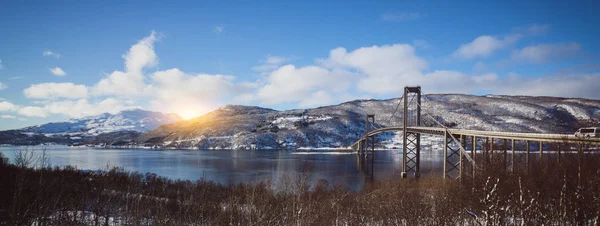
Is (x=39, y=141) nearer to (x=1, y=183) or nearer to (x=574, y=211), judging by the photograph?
(x=1, y=183)

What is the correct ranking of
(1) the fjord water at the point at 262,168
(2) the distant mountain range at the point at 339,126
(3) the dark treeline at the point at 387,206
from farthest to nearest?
(2) the distant mountain range at the point at 339,126
(1) the fjord water at the point at 262,168
(3) the dark treeline at the point at 387,206

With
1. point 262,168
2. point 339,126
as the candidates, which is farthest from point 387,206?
point 339,126

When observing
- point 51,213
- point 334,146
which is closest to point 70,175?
point 51,213

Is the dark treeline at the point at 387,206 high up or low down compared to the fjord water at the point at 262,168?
up

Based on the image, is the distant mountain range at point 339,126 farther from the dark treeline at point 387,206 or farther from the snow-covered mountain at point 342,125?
the dark treeline at point 387,206

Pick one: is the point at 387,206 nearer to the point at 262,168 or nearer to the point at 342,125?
the point at 262,168

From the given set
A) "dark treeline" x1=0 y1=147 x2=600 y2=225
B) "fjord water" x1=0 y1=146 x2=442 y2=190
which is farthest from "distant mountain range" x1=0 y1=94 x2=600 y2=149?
"dark treeline" x1=0 y1=147 x2=600 y2=225

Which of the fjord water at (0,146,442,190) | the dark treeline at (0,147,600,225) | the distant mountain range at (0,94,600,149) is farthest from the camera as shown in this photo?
the distant mountain range at (0,94,600,149)

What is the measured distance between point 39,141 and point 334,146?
7030 inches

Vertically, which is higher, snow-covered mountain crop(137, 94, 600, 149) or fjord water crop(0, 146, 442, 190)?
snow-covered mountain crop(137, 94, 600, 149)

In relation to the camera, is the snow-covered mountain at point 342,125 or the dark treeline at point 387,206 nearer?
the dark treeline at point 387,206

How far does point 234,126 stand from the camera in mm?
154625

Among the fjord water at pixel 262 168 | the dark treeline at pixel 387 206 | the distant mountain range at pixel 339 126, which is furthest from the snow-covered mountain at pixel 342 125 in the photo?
the dark treeline at pixel 387 206

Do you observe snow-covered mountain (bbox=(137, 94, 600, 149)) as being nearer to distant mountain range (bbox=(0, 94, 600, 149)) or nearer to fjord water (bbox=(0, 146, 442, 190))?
distant mountain range (bbox=(0, 94, 600, 149))
